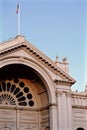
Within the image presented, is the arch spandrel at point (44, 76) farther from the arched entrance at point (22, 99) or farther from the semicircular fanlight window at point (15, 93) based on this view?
the semicircular fanlight window at point (15, 93)

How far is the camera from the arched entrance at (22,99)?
3644 cm

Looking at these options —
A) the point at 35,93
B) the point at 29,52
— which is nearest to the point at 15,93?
the point at 35,93

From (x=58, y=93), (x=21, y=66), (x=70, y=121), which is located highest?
(x=21, y=66)

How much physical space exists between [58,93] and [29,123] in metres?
3.92

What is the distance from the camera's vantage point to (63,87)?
36938 millimetres

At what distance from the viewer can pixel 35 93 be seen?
3822cm

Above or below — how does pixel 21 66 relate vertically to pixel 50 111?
above

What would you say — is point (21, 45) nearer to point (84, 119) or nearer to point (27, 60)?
point (27, 60)

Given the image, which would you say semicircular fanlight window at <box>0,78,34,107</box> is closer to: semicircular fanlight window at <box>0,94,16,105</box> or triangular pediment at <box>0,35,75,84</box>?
semicircular fanlight window at <box>0,94,16,105</box>

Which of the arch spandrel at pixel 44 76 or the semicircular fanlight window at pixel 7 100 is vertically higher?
the arch spandrel at pixel 44 76

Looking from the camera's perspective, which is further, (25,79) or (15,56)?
(25,79)

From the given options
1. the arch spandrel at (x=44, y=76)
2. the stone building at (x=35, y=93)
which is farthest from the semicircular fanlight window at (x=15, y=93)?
the arch spandrel at (x=44, y=76)

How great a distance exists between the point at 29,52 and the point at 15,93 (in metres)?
4.16

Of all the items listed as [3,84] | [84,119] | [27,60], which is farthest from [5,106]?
[84,119]
